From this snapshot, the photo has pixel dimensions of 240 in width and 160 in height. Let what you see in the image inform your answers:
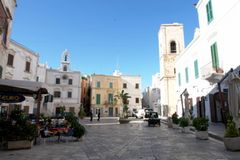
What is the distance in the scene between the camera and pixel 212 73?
13016 millimetres

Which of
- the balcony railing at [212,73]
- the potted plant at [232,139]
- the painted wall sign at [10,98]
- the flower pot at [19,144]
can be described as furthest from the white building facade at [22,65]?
the potted plant at [232,139]

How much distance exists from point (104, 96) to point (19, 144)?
132ft

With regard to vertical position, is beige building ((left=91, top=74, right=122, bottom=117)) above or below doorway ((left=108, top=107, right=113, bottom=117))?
above

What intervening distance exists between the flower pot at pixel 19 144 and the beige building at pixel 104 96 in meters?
39.3

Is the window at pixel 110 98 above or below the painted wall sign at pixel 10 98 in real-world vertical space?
above

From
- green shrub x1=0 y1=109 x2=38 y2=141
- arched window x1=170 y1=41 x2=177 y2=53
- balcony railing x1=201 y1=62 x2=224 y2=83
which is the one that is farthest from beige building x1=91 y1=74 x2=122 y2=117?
green shrub x1=0 y1=109 x2=38 y2=141

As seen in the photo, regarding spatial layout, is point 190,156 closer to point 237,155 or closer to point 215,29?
point 237,155

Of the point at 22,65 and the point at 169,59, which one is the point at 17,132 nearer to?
the point at 22,65

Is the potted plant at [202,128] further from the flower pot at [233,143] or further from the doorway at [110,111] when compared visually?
the doorway at [110,111]

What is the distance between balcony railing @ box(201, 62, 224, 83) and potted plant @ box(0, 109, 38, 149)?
11331 mm

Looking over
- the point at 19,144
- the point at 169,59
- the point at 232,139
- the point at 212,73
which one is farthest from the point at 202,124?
the point at 169,59

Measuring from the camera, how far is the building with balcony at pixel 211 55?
1193cm

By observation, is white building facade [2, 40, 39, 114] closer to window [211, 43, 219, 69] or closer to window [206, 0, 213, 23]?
window [211, 43, 219, 69]

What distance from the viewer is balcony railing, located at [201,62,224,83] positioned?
12.8m
